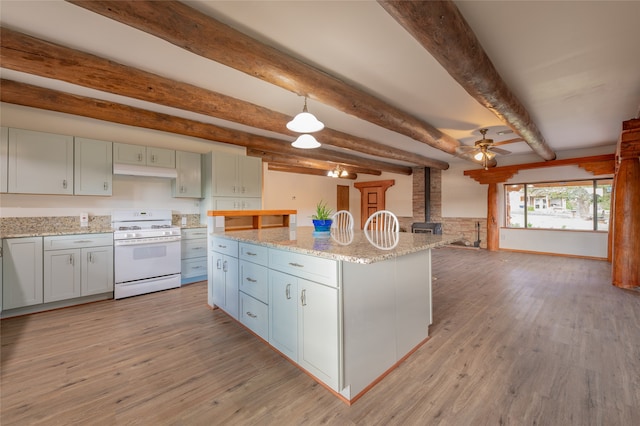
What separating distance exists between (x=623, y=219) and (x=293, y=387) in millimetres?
5297

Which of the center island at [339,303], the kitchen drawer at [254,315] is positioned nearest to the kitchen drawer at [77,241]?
the center island at [339,303]

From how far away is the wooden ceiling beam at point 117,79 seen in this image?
2.06 meters

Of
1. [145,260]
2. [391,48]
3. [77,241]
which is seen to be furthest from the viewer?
[145,260]

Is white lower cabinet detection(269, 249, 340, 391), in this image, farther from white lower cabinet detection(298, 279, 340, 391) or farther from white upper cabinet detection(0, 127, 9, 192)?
white upper cabinet detection(0, 127, 9, 192)

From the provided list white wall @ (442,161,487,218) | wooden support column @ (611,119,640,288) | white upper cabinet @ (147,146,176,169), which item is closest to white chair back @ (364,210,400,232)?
white upper cabinet @ (147,146,176,169)

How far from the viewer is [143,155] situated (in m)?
3.92

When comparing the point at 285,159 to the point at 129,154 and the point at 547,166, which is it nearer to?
the point at 129,154

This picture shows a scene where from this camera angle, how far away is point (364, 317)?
1.74 m

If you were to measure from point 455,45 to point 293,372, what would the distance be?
261 cm

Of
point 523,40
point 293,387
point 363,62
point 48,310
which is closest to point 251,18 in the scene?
point 363,62

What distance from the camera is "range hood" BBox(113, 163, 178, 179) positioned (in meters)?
3.65

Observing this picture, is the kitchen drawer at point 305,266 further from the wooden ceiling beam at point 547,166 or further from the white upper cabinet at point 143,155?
the wooden ceiling beam at point 547,166

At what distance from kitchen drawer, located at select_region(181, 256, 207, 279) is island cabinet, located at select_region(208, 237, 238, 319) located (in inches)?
50.7

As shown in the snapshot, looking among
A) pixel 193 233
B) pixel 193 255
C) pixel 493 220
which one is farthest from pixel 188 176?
pixel 493 220
